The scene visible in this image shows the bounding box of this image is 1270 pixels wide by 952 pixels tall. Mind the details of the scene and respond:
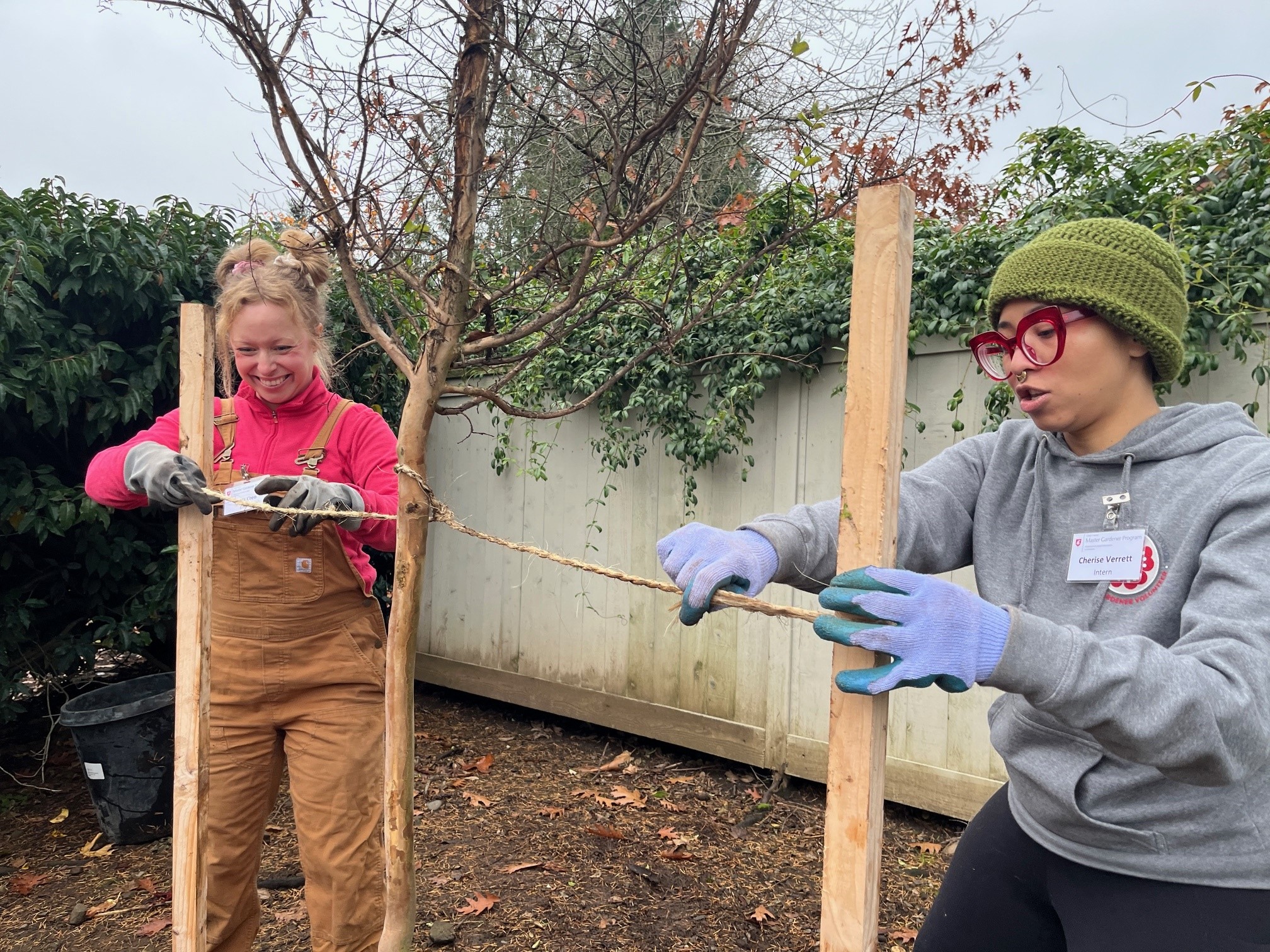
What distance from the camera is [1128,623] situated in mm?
1266

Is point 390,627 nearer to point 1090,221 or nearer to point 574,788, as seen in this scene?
point 1090,221

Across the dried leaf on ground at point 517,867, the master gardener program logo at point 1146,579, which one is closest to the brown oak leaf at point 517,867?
the dried leaf on ground at point 517,867

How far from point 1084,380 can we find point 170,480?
77.6 inches

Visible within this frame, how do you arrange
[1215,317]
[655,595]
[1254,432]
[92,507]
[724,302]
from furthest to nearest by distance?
1. [655,595]
2. [724,302]
3. [92,507]
4. [1215,317]
5. [1254,432]

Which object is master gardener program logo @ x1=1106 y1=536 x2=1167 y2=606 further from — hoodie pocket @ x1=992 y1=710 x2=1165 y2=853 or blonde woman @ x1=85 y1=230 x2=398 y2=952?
blonde woman @ x1=85 y1=230 x2=398 y2=952

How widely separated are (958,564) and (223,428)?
6.64ft

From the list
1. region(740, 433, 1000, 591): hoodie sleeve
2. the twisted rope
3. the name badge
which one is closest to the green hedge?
the name badge

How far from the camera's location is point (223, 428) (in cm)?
239

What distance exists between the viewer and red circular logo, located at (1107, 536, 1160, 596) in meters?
1.27

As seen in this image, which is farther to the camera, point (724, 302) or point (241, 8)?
point (724, 302)

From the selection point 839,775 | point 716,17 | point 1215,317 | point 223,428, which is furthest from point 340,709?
point 1215,317

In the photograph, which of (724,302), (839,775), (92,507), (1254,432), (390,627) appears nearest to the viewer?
(839,775)

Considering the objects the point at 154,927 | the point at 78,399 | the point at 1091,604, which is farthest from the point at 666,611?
the point at 78,399

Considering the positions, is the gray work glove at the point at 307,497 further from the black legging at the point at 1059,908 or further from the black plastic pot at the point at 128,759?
the black plastic pot at the point at 128,759
